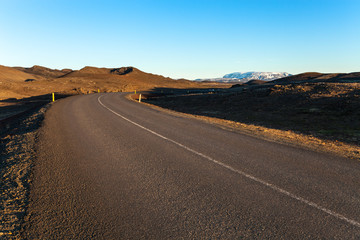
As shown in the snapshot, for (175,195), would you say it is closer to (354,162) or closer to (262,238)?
(262,238)

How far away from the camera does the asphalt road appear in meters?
3.43

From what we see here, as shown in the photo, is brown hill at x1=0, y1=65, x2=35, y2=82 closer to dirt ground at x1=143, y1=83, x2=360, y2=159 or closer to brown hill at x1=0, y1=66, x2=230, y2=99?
brown hill at x1=0, y1=66, x2=230, y2=99

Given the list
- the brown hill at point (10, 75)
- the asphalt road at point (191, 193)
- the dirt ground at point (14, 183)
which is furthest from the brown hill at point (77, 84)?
the asphalt road at point (191, 193)

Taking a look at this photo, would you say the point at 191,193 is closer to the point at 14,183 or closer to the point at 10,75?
the point at 14,183

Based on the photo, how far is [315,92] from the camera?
84.6 ft

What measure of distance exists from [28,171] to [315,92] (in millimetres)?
28351

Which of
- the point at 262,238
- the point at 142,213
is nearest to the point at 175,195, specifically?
the point at 142,213

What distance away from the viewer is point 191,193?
455 centimetres

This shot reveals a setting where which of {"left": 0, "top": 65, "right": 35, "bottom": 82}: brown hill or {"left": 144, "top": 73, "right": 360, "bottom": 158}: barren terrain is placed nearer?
{"left": 144, "top": 73, "right": 360, "bottom": 158}: barren terrain

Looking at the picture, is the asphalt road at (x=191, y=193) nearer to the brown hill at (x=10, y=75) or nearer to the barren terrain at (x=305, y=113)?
the barren terrain at (x=305, y=113)

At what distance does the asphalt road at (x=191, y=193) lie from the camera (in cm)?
A: 343

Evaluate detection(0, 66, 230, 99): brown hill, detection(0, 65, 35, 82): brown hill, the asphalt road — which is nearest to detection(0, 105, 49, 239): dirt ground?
the asphalt road

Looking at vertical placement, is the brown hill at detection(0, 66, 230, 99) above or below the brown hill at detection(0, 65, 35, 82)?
below

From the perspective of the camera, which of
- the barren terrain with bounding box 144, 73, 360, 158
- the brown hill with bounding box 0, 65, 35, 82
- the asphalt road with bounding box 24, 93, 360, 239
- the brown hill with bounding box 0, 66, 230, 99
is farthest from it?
the brown hill with bounding box 0, 65, 35, 82
